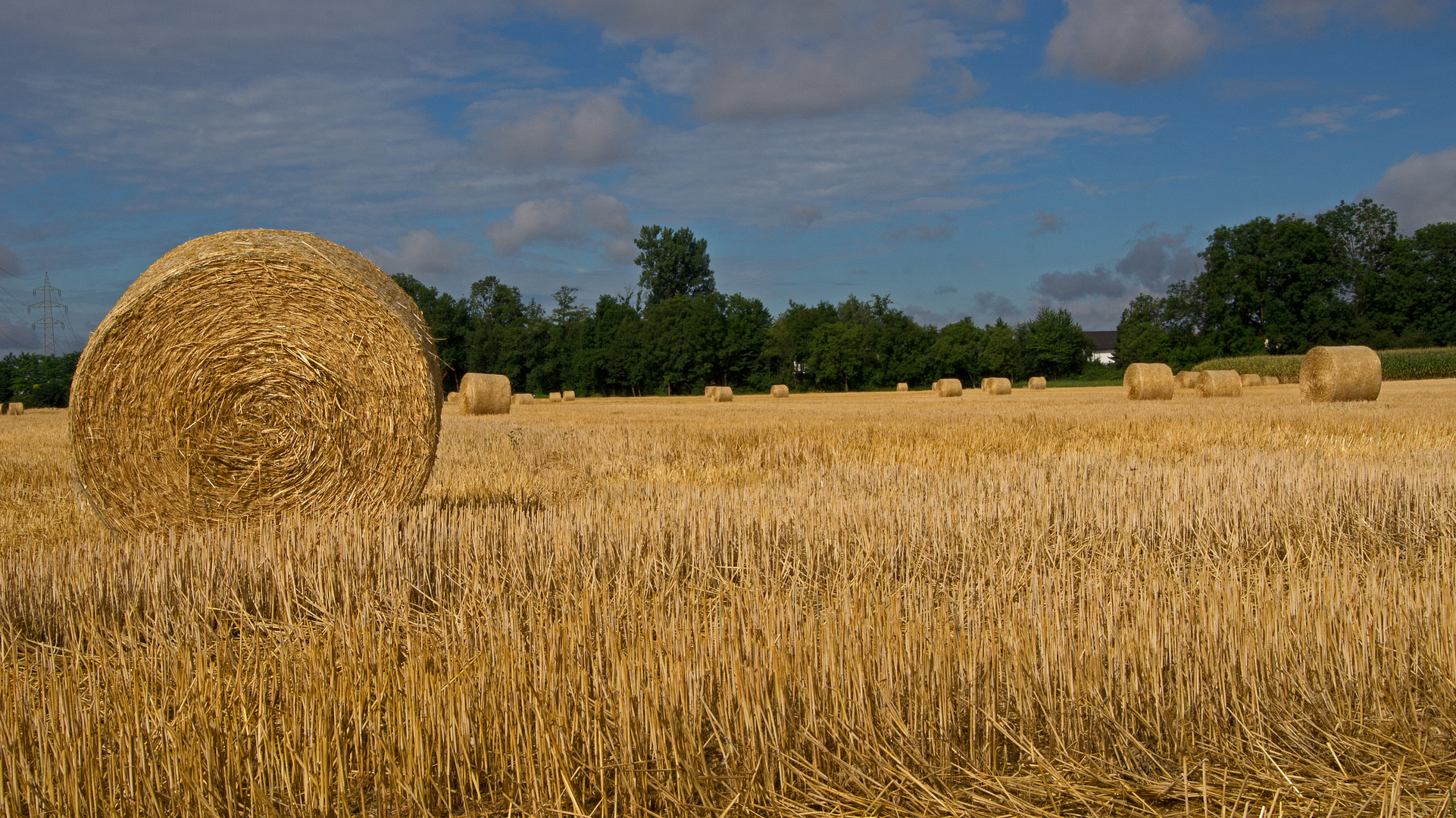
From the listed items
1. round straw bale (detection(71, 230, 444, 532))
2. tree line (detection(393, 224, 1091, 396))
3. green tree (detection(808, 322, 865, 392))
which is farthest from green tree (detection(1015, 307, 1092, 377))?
round straw bale (detection(71, 230, 444, 532))

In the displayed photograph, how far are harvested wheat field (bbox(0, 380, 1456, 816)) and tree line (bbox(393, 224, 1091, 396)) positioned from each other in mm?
59189

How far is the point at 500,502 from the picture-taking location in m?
6.41

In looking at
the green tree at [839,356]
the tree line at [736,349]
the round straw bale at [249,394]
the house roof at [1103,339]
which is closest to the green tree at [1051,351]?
the tree line at [736,349]

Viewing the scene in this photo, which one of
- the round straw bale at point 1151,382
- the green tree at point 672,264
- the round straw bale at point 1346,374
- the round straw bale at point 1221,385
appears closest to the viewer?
the round straw bale at point 1346,374

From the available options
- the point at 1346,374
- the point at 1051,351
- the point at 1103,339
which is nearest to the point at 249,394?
the point at 1346,374

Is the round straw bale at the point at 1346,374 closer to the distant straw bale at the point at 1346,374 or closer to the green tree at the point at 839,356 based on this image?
the distant straw bale at the point at 1346,374

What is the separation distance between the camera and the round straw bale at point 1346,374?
1950cm

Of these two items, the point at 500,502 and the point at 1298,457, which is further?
the point at 1298,457

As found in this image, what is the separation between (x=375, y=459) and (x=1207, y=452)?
7591 mm

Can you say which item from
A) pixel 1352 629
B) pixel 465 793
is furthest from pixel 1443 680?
pixel 465 793

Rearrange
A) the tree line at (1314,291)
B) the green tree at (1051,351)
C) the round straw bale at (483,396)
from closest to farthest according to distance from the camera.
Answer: the round straw bale at (483,396)
the tree line at (1314,291)
the green tree at (1051,351)

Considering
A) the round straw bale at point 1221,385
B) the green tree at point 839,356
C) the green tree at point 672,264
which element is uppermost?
the green tree at point 672,264

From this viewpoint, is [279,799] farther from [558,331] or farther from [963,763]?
[558,331]

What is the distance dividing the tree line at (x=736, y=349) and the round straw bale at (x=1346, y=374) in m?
43.7
